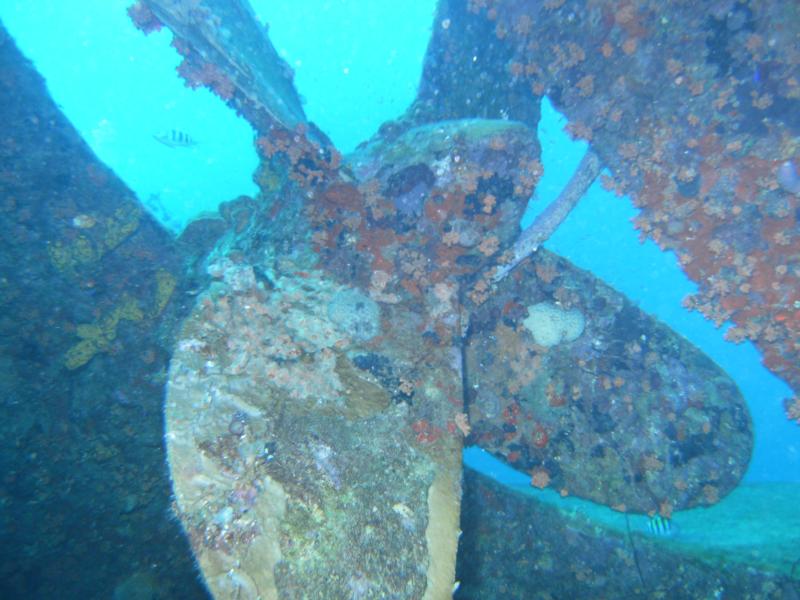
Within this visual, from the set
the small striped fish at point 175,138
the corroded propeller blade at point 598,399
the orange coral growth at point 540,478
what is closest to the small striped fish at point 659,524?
the corroded propeller blade at point 598,399

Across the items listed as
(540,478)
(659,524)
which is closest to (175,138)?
(540,478)

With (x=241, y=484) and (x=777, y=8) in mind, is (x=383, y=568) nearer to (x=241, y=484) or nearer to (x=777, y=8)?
(x=241, y=484)

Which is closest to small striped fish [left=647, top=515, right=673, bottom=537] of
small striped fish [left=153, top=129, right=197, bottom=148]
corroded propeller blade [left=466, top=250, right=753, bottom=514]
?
corroded propeller blade [left=466, top=250, right=753, bottom=514]

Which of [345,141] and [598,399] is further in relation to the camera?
[345,141]

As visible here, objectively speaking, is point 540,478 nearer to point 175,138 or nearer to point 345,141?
point 175,138

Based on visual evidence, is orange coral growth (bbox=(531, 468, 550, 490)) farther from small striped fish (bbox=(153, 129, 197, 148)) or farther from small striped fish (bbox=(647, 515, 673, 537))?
small striped fish (bbox=(153, 129, 197, 148))

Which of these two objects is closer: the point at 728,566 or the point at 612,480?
the point at 728,566

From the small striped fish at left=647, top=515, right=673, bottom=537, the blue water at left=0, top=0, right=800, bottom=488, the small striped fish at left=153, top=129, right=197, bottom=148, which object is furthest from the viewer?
the blue water at left=0, top=0, right=800, bottom=488

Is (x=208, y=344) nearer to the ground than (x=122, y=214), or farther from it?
nearer to the ground

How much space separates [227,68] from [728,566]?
8.58 m

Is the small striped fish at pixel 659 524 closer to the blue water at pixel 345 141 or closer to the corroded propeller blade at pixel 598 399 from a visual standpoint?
the corroded propeller blade at pixel 598 399

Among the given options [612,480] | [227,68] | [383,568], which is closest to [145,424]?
[383,568]

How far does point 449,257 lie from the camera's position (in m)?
5.48

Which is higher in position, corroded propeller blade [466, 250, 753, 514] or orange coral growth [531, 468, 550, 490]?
corroded propeller blade [466, 250, 753, 514]
